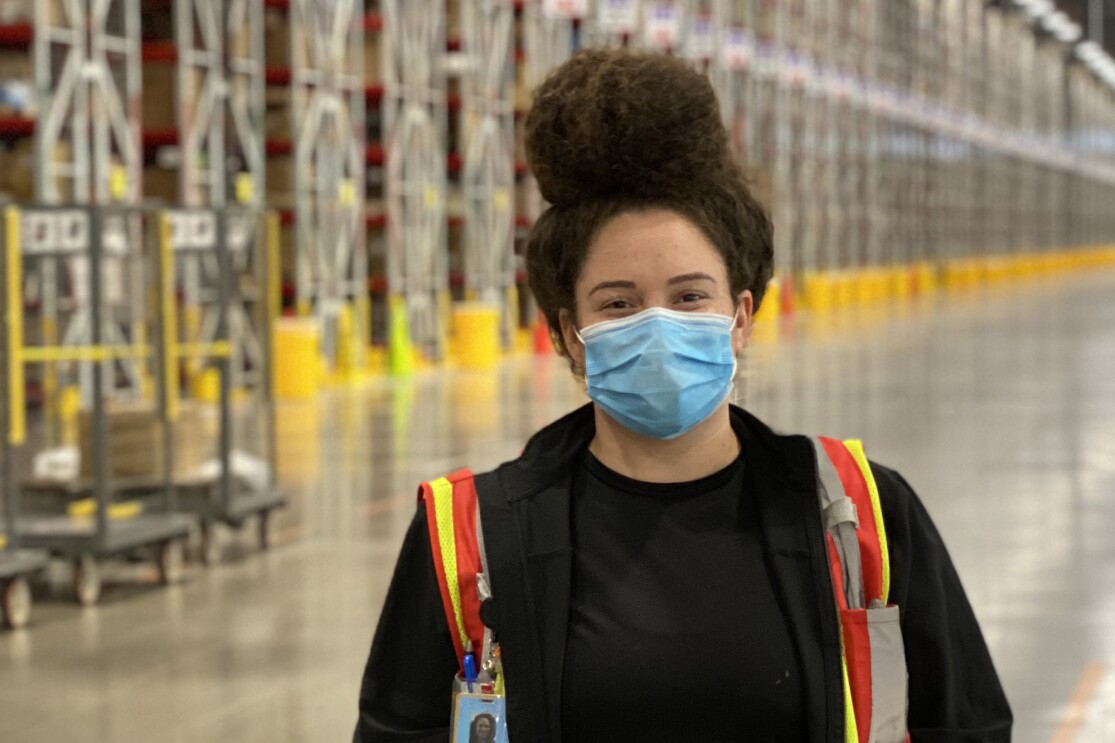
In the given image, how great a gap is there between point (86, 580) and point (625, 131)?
719 centimetres

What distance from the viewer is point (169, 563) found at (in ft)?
31.7

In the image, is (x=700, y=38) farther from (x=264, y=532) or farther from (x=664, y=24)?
(x=264, y=532)

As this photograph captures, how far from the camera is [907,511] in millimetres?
2410

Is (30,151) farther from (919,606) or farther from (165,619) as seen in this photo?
(919,606)

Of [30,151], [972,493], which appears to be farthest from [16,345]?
[30,151]

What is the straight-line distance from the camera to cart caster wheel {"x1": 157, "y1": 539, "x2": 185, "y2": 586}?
31.5ft

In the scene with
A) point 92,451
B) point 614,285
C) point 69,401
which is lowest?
point 69,401

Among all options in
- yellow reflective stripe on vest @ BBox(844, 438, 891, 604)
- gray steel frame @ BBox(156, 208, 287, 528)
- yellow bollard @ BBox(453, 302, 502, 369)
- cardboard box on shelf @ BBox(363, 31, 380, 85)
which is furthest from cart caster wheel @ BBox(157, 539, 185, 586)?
cardboard box on shelf @ BBox(363, 31, 380, 85)

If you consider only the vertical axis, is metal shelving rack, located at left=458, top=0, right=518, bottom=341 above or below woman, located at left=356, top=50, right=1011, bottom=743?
above

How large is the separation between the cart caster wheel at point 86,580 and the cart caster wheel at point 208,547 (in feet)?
3.63

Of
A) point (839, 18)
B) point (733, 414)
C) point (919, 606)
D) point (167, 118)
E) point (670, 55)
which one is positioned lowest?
point (919, 606)

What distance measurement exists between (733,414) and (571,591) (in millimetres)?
383

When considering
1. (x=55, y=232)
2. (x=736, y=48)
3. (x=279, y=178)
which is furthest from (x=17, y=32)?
(x=736, y=48)

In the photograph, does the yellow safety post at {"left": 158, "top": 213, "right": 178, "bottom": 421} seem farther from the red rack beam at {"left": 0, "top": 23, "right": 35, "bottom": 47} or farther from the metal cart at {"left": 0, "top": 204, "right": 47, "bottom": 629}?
the red rack beam at {"left": 0, "top": 23, "right": 35, "bottom": 47}
